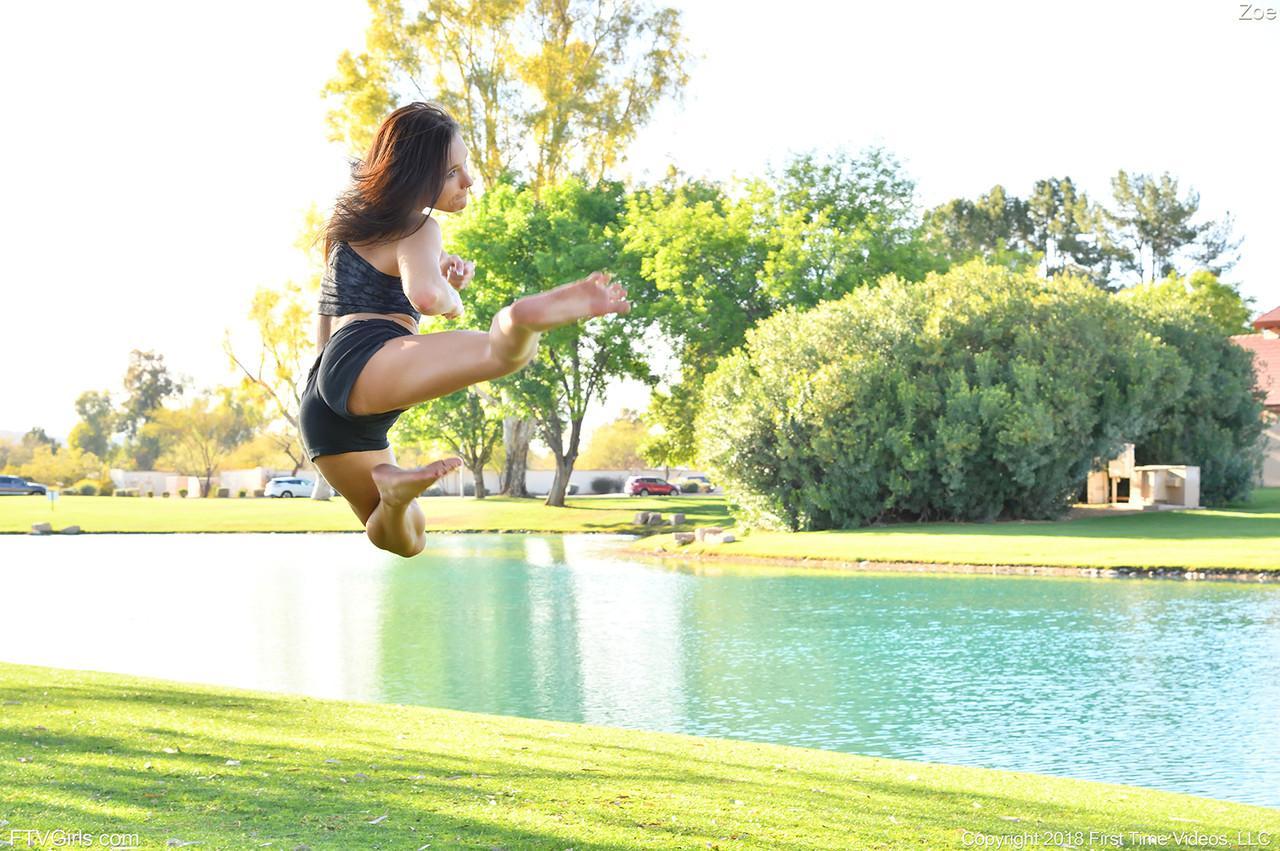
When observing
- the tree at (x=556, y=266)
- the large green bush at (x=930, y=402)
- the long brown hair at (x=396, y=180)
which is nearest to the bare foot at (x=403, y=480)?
the long brown hair at (x=396, y=180)

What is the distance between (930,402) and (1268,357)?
104 ft

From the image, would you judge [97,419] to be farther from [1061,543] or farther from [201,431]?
[1061,543]

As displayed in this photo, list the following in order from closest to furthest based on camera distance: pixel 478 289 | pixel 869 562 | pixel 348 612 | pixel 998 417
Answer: pixel 348 612 → pixel 869 562 → pixel 998 417 → pixel 478 289

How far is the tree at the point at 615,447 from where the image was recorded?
10494 cm

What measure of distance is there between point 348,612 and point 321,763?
54.1ft

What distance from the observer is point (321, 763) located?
33.1 ft

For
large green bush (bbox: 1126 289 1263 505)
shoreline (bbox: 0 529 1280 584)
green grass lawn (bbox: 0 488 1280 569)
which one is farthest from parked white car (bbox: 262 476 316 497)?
large green bush (bbox: 1126 289 1263 505)

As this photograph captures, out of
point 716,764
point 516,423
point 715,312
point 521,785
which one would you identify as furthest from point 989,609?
point 516,423

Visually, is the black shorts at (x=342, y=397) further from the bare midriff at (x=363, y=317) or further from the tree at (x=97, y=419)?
the tree at (x=97, y=419)

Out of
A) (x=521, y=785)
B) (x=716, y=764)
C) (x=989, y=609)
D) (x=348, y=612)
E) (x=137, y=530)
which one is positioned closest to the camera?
(x=521, y=785)

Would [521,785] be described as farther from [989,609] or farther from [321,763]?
[989,609]

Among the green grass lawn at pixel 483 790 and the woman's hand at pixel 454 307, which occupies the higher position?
the woman's hand at pixel 454 307

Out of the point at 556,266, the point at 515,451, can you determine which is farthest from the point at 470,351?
the point at 515,451

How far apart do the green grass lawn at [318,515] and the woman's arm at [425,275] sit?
1780 inches
